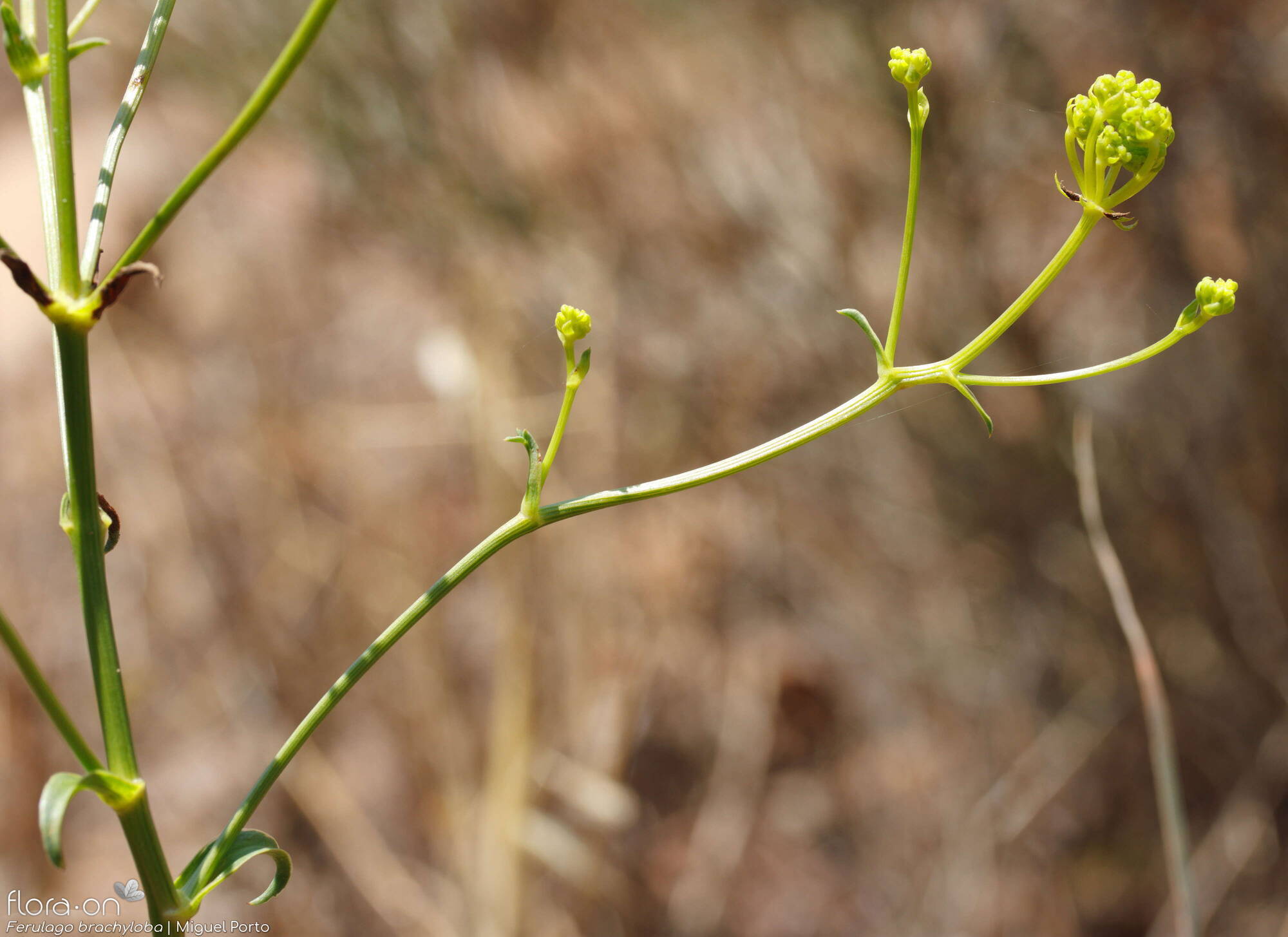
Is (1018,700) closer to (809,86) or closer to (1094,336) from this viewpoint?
(1094,336)

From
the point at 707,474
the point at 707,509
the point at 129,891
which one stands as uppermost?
the point at 707,474

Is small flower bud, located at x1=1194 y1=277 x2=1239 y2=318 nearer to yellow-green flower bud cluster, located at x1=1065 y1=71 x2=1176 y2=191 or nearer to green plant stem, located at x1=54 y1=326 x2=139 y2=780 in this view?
yellow-green flower bud cluster, located at x1=1065 y1=71 x2=1176 y2=191

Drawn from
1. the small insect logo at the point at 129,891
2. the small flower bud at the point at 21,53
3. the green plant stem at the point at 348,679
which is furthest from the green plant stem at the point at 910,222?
the small insect logo at the point at 129,891

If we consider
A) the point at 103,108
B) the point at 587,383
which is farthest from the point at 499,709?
the point at 103,108

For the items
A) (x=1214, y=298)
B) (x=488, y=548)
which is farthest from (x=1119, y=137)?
(x=488, y=548)

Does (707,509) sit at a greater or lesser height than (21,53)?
lesser

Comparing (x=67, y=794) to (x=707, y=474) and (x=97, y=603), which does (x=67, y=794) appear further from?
(x=707, y=474)

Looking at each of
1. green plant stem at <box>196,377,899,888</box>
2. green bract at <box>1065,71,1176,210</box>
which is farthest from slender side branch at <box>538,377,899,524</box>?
green bract at <box>1065,71,1176,210</box>

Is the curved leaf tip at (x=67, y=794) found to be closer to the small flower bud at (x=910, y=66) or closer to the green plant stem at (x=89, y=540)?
the green plant stem at (x=89, y=540)
